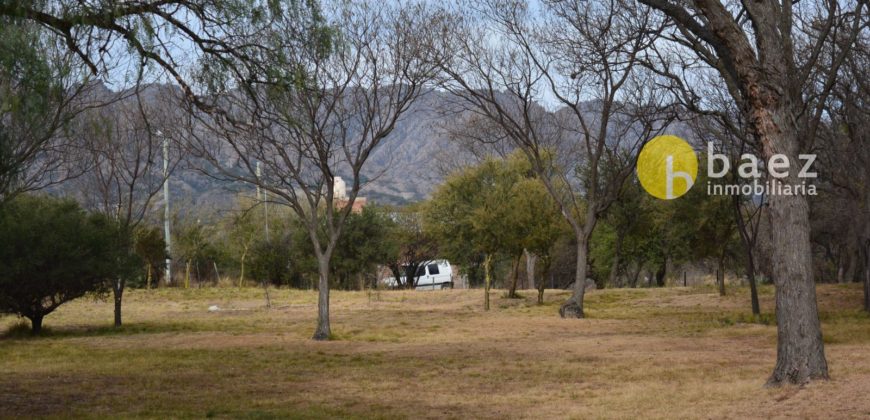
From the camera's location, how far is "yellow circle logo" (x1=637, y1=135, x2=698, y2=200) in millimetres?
32312

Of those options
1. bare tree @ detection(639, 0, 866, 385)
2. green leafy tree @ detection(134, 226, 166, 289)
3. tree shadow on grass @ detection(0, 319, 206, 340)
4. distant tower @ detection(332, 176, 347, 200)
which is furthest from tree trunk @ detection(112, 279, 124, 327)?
bare tree @ detection(639, 0, 866, 385)

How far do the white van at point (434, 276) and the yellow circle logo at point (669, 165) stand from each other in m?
20.0

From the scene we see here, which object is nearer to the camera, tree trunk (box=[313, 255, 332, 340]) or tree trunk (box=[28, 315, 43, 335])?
tree trunk (box=[313, 255, 332, 340])

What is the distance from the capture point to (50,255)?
2044 cm

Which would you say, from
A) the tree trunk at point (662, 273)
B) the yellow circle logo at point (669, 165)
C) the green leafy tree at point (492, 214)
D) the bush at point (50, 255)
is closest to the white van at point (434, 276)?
the green leafy tree at point (492, 214)

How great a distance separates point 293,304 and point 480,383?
20.9 meters

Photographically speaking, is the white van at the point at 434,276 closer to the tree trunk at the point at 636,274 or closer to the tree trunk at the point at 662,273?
the tree trunk at the point at 636,274

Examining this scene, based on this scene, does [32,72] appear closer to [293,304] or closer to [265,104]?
[265,104]

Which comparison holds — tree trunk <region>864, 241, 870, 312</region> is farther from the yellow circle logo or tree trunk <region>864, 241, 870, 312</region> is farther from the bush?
the bush

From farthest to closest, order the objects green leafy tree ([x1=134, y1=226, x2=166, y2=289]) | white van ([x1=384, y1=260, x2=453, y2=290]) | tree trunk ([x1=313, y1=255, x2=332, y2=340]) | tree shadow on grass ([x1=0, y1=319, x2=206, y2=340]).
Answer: white van ([x1=384, y1=260, x2=453, y2=290]) < green leafy tree ([x1=134, y1=226, x2=166, y2=289]) < tree shadow on grass ([x1=0, y1=319, x2=206, y2=340]) < tree trunk ([x1=313, y1=255, x2=332, y2=340])

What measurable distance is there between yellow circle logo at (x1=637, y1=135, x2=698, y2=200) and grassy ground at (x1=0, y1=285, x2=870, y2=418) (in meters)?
6.03

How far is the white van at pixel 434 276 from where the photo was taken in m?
53.9

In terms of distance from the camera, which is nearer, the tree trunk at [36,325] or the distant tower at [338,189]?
the tree trunk at [36,325]

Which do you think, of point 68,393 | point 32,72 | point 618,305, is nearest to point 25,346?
point 68,393
